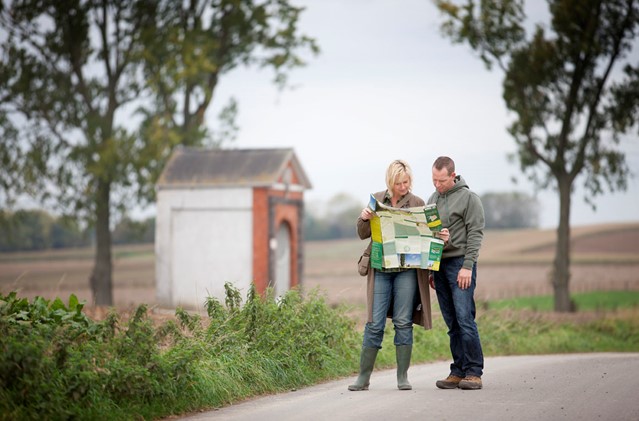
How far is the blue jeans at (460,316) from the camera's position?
8.56 m

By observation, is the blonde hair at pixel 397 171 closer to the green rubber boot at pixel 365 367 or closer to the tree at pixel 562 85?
the green rubber boot at pixel 365 367

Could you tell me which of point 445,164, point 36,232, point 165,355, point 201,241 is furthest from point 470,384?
point 36,232

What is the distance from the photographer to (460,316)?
855 centimetres

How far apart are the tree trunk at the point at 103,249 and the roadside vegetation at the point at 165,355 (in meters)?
20.0

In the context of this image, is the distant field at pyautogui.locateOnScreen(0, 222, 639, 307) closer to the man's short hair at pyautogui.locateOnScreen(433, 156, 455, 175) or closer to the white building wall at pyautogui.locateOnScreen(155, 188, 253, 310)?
the white building wall at pyautogui.locateOnScreen(155, 188, 253, 310)

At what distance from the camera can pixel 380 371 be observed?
1070 centimetres

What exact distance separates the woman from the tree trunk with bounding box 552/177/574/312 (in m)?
20.5

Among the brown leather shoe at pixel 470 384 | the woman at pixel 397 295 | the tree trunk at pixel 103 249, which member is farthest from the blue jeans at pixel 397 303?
the tree trunk at pixel 103 249

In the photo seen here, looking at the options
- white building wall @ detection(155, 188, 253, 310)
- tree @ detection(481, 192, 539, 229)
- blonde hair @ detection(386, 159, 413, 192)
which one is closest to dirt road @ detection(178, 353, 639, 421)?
blonde hair @ detection(386, 159, 413, 192)

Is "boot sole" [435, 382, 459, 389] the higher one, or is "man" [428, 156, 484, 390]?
"man" [428, 156, 484, 390]

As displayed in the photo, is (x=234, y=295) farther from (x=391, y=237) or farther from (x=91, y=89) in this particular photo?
(x=91, y=89)

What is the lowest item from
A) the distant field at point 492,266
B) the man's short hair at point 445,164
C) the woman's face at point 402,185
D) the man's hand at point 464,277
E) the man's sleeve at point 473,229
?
the distant field at point 492,266

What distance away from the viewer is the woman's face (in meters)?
8.41

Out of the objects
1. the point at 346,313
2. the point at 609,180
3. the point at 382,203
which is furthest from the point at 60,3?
the point at 382,203
